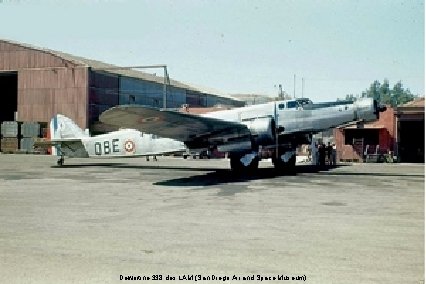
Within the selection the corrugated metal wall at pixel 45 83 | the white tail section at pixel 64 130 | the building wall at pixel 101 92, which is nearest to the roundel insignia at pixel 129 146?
the white tail section at pixel 64 130

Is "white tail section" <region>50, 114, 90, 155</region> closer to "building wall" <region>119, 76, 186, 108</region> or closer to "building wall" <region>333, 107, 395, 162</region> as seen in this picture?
"building wall" <region>333, 107, 395, 162</region>

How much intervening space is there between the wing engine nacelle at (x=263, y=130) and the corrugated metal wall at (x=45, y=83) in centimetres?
3196

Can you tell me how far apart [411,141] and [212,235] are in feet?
116

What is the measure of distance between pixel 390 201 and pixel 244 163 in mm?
9514

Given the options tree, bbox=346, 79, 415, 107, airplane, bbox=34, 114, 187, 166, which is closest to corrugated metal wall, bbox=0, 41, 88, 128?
airplane, bbox=34, 114, 187, 166

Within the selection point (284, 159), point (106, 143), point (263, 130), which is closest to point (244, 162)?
point (263, 130)

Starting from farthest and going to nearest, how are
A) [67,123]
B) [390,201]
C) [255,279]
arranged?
[67,123]
[390,201]
[255,279]

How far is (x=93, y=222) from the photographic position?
8.95 metres

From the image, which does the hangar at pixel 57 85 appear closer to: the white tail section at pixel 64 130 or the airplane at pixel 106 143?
the white tail section at pixel 64 130

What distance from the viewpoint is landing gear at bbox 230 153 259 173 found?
2067cm

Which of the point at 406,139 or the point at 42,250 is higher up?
the point at 406,139

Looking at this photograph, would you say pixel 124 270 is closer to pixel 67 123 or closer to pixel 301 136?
pixel 301 136

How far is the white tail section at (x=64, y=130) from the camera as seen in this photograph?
85.8 feet

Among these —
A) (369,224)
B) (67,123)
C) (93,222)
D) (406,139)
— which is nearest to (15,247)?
(93,222)
